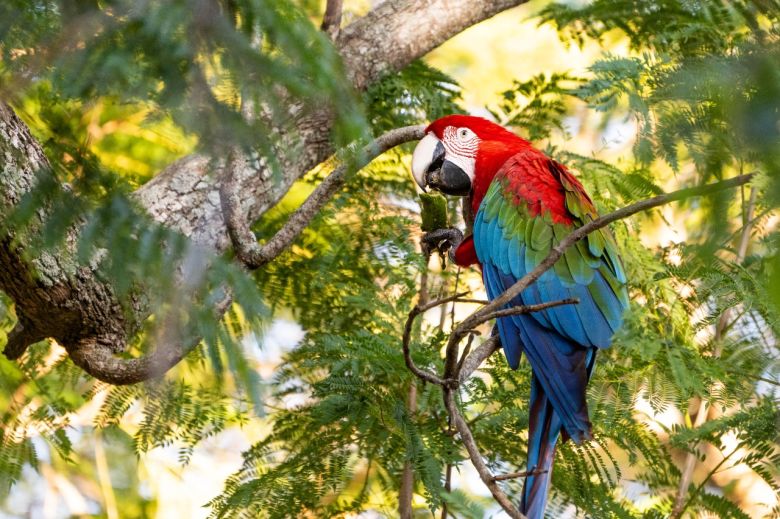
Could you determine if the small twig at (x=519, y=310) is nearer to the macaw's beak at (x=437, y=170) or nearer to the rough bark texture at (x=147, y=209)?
the rough bark texture at (x=147, y=209)

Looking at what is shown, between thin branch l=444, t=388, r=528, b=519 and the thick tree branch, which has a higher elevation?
the thick tree branch

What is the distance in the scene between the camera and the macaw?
1.56 meters

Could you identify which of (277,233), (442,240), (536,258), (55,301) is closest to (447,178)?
(442,240)

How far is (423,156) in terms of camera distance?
1.99 meters

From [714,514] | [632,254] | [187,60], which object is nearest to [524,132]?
[632,254]

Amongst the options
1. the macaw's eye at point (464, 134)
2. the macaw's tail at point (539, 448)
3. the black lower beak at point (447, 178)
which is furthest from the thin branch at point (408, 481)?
the macaw's tail at point (539, 448)

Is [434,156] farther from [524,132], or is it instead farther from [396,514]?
[396,514]

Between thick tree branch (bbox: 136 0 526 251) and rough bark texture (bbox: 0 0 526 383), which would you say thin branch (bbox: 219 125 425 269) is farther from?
thick tree branch (bbox: 136 0 526 251)

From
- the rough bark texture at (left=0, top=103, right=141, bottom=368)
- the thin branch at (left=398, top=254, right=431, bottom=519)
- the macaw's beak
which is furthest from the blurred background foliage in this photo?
the macaw's beak

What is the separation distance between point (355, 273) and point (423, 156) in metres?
0.43

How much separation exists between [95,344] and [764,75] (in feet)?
4.73

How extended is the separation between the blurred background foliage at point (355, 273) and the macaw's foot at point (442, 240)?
0.19 meters

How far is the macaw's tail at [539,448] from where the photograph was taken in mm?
1461

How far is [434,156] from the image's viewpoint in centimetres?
196
